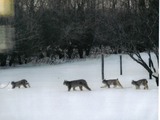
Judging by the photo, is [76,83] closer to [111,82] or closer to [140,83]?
[111,82]

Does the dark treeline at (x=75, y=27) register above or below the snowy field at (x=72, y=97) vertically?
above

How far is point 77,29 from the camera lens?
1538 millimetres

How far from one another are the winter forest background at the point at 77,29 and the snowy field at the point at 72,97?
51 mm

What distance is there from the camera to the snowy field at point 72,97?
1.44 m

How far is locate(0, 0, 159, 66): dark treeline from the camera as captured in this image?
1449 millimetres

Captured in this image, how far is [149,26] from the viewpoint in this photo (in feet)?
5.00

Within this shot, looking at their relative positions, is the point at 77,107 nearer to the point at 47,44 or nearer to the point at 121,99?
the point at 121,99

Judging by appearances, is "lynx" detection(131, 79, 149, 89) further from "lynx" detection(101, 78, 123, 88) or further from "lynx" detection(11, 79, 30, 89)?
"lynx" detection(11, 79, 30, 89)

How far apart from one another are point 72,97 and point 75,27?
0.32m

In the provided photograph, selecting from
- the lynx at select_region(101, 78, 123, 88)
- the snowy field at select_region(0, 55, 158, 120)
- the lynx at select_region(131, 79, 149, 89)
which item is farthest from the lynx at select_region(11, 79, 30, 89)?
the lynx at select_region(131, 79, 149, 89)

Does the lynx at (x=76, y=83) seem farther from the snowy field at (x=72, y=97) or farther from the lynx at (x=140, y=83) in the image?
the lynx at (x=140, y=83)


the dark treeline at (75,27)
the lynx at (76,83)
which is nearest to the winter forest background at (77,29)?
the dark treeline at (75,27)

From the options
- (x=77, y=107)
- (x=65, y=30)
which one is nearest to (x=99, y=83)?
(x=77, y=107)

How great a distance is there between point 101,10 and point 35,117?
1.88 feet
